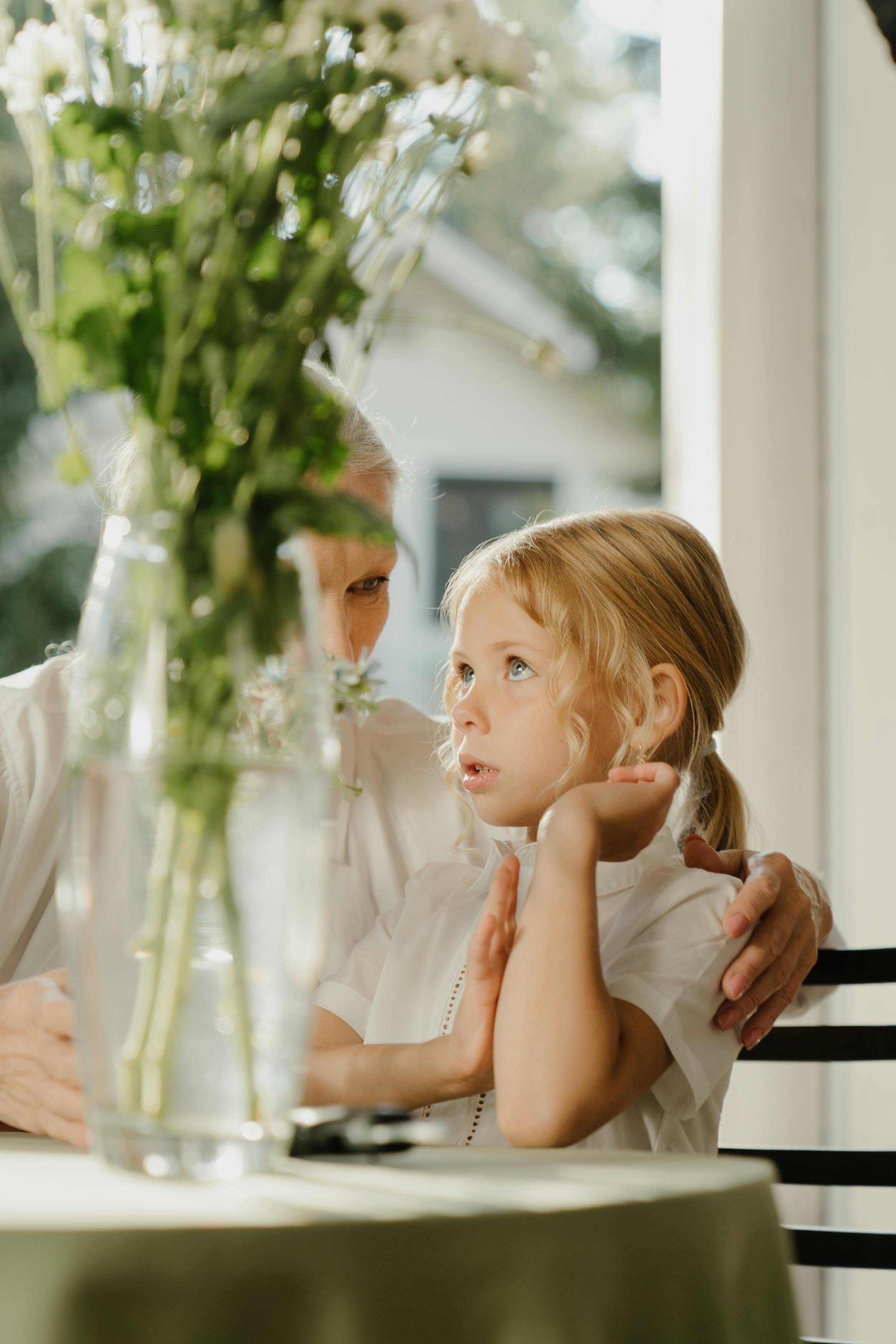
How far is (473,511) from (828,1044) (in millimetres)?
12019

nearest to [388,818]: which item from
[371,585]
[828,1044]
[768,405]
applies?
[371,585]

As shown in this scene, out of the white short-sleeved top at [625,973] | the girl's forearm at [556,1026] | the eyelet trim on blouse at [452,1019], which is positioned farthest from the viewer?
the eyelet trim on blouse at [452,1019]

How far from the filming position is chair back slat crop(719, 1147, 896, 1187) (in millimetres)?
1494

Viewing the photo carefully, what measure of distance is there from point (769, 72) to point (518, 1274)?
2.45 metres

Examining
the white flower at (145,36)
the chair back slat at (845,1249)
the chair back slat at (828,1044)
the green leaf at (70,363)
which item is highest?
the white flower at (145,36)

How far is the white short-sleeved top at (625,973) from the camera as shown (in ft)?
4.18

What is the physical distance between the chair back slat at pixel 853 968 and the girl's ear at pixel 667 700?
32cm

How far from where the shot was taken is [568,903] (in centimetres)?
114

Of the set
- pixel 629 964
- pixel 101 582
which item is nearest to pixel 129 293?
pixel 101 582

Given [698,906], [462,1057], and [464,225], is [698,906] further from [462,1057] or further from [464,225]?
[464,225]

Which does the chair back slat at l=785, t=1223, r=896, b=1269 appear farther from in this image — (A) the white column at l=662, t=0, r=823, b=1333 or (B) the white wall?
(A) the white column at l=662, t=0, r=823, b=1333

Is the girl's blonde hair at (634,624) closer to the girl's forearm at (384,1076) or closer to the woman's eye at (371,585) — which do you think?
the woman's eye at (371,585)

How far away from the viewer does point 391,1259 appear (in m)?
0.66

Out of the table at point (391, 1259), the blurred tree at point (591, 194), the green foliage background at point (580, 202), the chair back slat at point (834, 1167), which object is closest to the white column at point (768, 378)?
the chair back slat at point (834, 1167)
